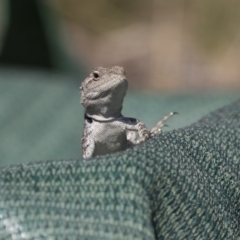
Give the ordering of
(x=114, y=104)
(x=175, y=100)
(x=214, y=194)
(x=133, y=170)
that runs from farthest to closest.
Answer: (x=175, y=100) < (x=114, y=104) < (x=214, y=194) < (x=133, y=170)

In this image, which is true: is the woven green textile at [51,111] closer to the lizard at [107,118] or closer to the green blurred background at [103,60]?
the green blurred background at [103,60]

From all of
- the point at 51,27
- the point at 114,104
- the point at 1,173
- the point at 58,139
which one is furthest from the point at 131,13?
the point at 1,173

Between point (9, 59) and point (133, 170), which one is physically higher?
point (9, 59)

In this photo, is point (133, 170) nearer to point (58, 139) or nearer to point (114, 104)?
point (114, 104)

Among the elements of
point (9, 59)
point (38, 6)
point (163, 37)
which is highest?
→ point (163, 37)

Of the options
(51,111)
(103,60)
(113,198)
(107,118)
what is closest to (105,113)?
(107,118)

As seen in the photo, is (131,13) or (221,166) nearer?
(221,166)

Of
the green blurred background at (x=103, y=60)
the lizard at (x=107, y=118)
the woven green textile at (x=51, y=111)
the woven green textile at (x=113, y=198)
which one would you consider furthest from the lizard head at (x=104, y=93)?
the woven green textile at (x=51, y=111)
